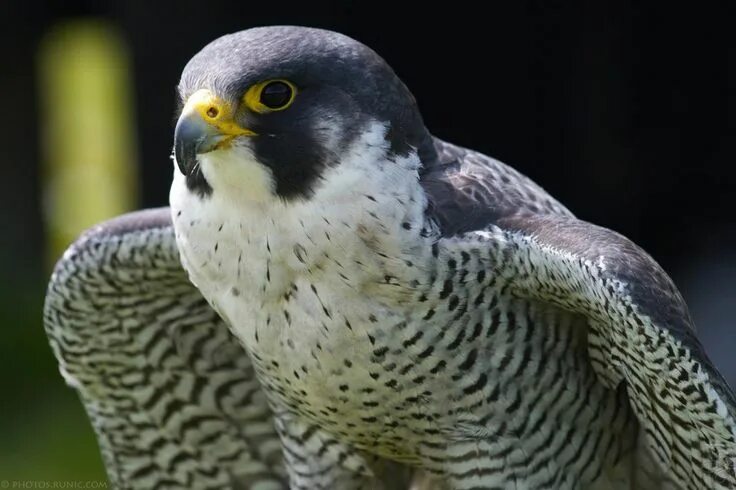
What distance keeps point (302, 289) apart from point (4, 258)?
8.59 m

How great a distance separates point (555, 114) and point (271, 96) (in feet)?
19.7

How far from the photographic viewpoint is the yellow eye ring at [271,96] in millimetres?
3984

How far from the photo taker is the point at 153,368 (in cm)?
529

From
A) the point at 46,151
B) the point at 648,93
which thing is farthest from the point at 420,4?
the point at 46,151

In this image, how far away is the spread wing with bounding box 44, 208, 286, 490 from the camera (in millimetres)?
4895

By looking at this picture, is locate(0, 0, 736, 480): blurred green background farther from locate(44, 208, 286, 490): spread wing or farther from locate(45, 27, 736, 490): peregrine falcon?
locate(45, 27, 736, 490): peregrine falcon

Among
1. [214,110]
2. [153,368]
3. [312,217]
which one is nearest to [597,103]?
[153,368]

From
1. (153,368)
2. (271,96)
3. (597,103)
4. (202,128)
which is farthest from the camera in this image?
(597,103)

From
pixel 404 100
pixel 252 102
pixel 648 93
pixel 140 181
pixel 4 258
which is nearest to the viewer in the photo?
pixel 252 102

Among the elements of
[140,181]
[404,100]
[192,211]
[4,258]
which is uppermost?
[404,100]

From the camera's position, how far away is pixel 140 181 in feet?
30.2

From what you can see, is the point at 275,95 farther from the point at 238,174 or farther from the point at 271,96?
the point at 238,174

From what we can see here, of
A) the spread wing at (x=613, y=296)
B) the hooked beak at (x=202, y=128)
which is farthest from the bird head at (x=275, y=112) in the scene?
the spread wing at (x=613, y=296)

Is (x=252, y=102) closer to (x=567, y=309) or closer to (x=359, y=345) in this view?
(x=359, y=345)
